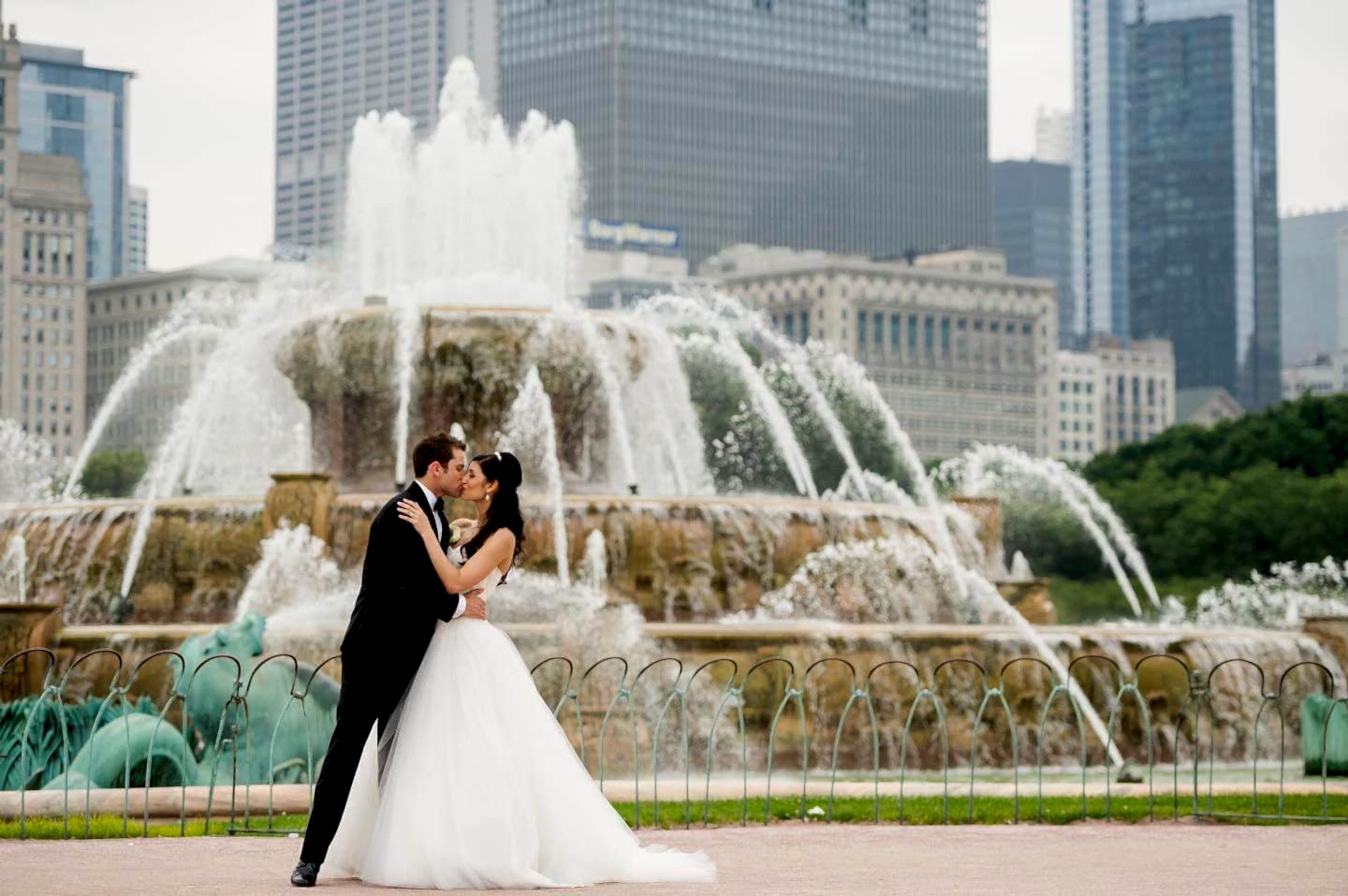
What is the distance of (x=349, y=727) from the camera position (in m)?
10.0

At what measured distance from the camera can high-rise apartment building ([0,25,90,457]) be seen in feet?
477

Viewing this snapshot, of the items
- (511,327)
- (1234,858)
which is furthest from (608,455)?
(1234,858)

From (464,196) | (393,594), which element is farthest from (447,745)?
(464,196)

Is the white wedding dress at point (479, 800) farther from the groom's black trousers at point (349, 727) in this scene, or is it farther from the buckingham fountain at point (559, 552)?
the buckingham fountain at point (559, 552)

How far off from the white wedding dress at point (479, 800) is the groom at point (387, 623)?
0.17m

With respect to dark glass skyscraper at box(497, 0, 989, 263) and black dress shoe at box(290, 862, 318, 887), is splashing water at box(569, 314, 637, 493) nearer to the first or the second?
black dress shoe at box(290, 862, 318, 887)

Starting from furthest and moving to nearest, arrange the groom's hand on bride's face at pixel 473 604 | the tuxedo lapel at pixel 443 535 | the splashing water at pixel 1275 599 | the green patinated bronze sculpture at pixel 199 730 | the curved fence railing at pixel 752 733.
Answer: the splashing water at pixel 1275 599, the green patinated bronze sculpture at pixel 199 730, the curved fence railing at pixel 752 733, the groom's hand on bride's face at pixel 473 604, the tuxedo lapel at pixel 443 535

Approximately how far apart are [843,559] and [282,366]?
839 cm

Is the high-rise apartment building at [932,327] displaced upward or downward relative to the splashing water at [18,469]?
upward

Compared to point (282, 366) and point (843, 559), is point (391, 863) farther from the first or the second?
point (282, 366)

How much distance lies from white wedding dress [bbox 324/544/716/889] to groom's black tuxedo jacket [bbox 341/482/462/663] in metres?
0.21

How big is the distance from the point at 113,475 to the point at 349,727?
96.6 meters

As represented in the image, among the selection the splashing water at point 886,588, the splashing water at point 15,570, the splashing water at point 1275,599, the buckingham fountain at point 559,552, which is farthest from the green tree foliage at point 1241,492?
the splashing water at point 15,570

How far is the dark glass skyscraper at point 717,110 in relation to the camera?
181 meters
